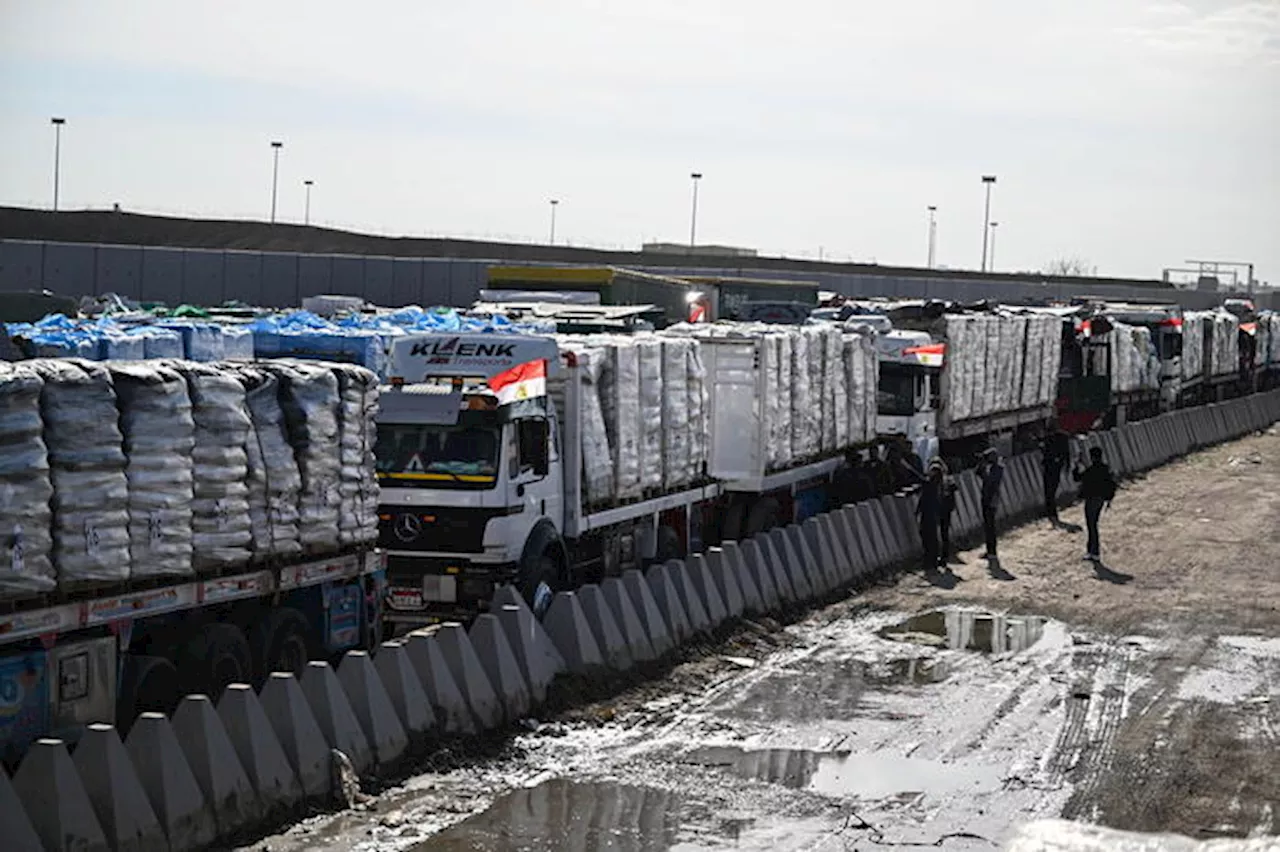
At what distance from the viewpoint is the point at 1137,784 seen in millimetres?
17234

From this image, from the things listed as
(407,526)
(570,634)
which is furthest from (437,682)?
(407,526)

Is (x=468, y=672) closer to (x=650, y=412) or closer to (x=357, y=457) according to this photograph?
(x=357, y=457)

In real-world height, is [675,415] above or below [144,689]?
above

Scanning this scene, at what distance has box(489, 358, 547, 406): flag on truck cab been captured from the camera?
21906 millimetres

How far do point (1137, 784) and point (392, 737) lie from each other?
19.5ft

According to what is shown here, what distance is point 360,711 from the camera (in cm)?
1641

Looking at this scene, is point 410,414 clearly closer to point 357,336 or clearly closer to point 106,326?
point 357,336

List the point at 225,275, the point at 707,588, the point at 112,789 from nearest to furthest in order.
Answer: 1. the point at 112,789
2. the point at 707,588
3. the point at 225,275

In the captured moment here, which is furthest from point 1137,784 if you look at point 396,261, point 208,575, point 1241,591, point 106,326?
point 396,261

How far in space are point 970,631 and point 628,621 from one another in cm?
610

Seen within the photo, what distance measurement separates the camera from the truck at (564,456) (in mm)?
21438

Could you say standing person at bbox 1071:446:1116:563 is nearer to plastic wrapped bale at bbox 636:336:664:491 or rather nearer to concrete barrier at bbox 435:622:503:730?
plastic wrapped bale at bbox 636:336:664:491

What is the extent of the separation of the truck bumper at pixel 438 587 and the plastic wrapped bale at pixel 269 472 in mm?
3263

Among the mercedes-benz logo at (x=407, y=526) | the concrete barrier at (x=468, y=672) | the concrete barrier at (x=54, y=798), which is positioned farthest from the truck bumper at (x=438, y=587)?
the concrete barrier at (x=54, y=798)
